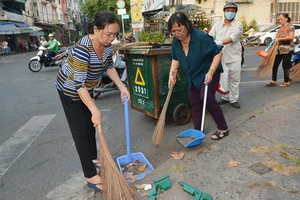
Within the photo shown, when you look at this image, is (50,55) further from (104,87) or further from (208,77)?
(208,77)

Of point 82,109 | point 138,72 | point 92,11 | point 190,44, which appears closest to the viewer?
point 82,109

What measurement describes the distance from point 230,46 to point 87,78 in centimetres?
292

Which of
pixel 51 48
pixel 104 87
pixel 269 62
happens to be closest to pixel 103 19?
pixel 104 87

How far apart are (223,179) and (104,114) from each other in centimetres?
311

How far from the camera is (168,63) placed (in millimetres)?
3781

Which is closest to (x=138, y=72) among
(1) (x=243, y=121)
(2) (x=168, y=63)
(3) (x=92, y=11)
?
(2) (x=168, y=63)

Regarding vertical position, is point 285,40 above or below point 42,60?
above

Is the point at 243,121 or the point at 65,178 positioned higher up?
the point at 243,121

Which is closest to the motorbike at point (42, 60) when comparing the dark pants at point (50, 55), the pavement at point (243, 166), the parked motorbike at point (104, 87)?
the dark pants at point (50, 55)

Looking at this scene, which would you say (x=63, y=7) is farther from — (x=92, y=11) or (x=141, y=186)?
(x=141, y=186)

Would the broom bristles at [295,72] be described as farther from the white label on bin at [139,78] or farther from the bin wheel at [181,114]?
the white label on bin at [139,78]

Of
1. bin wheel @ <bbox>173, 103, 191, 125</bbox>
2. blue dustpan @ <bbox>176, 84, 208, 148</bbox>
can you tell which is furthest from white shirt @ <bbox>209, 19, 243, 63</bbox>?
blue dustpan @ <bbox>176, 84, 208, 148</bbox>

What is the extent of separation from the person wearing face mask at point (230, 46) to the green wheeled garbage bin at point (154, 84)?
975mm

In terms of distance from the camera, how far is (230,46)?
4.40m
